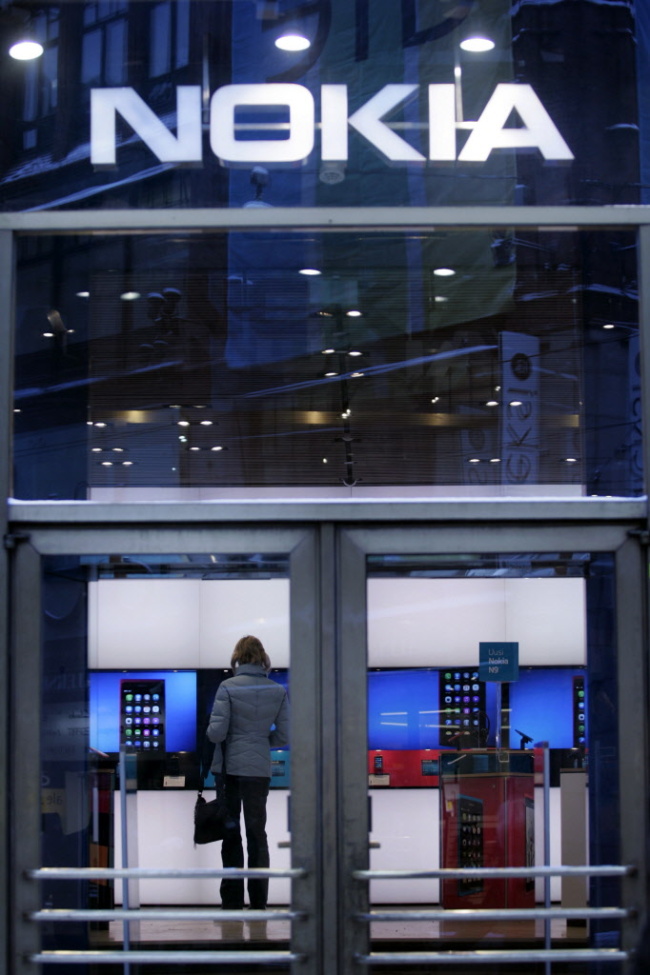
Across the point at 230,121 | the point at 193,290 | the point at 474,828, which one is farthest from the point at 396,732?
the point at 230,121

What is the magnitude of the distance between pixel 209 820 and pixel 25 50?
328 cm

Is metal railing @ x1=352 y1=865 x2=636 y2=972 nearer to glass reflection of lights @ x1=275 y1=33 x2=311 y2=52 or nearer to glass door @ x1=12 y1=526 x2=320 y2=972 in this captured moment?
glass door @ x1=12 y1=526 x2=320 y2=972

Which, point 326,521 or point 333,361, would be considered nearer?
point 326,521

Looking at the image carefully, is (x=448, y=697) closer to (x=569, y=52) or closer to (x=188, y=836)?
(x=188, y=836)

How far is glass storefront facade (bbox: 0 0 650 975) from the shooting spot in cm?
470

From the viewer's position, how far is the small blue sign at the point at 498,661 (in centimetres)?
500

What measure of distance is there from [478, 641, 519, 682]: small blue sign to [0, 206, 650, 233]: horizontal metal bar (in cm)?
173

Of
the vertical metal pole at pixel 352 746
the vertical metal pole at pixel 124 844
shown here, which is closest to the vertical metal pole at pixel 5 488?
the vertical metal pole at pixel 124 844

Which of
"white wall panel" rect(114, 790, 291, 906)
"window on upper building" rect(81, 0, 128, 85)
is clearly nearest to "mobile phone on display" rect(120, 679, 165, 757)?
"white wall panel" rect(114, 790, 291, 906)

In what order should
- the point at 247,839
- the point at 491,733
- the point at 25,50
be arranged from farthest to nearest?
the point at 491,733 → the point at 25,50 → the point at 247,839

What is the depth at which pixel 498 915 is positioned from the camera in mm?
4555

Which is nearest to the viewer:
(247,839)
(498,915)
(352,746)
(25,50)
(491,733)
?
(498,915)

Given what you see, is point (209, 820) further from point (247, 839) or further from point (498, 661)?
point (498, 661)

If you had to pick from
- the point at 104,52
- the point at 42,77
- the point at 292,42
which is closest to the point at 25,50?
the point at 42,77
